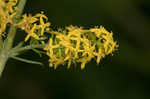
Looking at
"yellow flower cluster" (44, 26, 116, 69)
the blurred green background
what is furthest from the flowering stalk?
the blurred green background

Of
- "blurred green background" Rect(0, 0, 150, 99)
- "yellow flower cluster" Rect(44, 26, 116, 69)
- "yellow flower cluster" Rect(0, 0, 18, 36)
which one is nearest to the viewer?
"yellow flower cluster" Rect(0, 0, 18, 36)

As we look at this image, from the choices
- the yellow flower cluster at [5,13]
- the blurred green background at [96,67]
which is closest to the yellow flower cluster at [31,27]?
the yellow flower cluster at [5,13]

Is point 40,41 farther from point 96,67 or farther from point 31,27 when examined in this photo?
point 96,67

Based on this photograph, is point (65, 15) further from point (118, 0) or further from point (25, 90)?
point (25, 90)

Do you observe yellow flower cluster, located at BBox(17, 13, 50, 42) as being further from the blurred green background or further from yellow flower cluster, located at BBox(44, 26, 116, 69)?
the blurred green background

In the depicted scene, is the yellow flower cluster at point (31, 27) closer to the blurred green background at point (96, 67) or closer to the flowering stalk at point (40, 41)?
the flowering stalk at point (40, 41)

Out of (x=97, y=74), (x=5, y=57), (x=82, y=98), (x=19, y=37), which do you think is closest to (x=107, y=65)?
(x=97, y=74)
